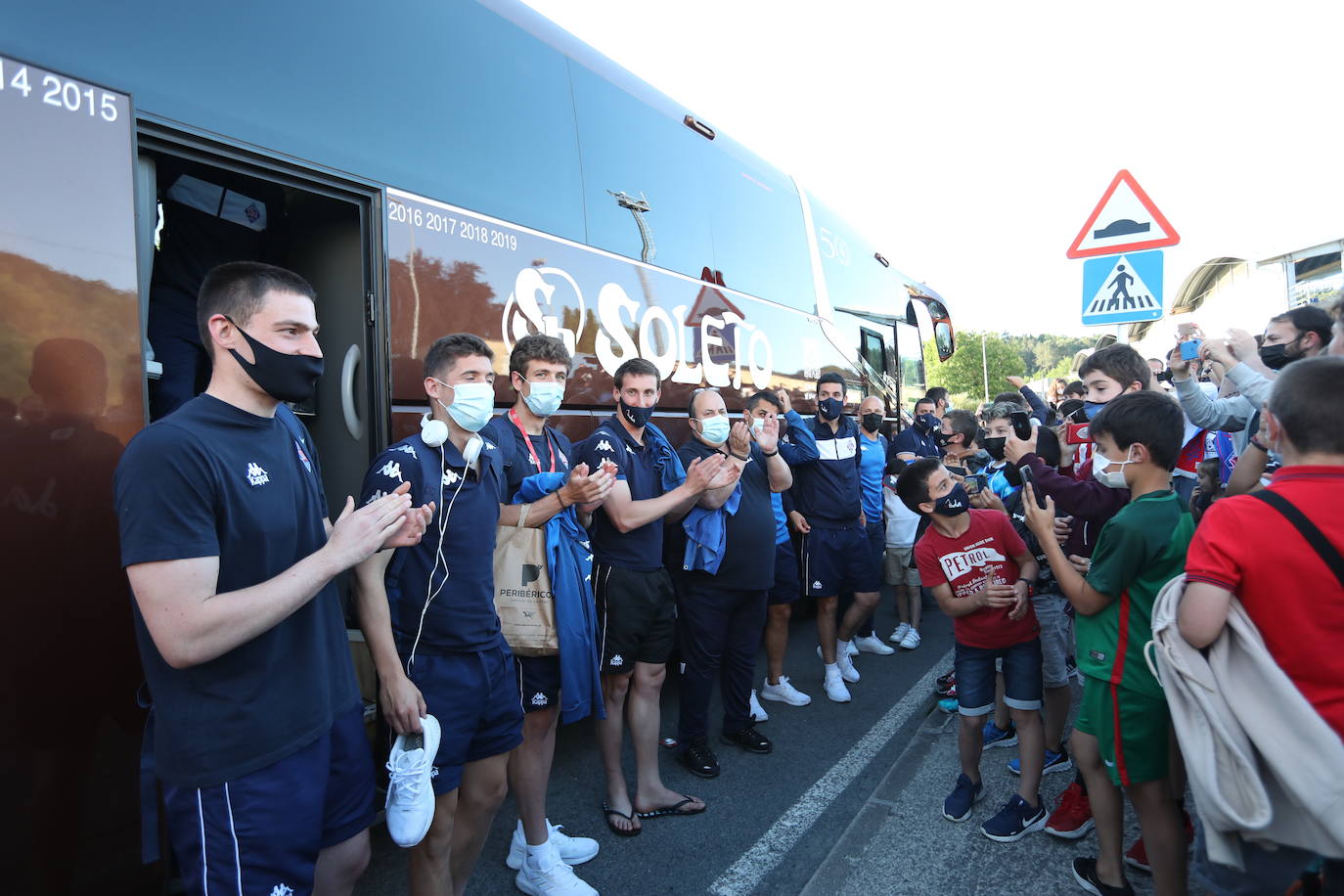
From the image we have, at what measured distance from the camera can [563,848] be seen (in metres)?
3.18

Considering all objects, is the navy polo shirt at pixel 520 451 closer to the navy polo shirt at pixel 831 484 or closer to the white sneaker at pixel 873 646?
the navy polo shirt at pixel 831 484

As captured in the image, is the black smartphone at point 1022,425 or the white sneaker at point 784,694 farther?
the white sneaker at point 784,694

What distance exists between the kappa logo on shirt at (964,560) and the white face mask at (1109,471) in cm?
60

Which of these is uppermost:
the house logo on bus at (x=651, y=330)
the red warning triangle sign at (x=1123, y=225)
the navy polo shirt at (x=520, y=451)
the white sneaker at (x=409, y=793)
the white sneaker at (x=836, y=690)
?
the red warning triangle sign at (x=1123, y=225)

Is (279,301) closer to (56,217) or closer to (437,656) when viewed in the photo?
(56,217)

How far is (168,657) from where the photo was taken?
1.67m

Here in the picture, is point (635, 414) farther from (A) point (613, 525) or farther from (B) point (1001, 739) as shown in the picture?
(B) point (1001, 739)

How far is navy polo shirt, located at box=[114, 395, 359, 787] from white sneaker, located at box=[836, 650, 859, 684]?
407 centimetres

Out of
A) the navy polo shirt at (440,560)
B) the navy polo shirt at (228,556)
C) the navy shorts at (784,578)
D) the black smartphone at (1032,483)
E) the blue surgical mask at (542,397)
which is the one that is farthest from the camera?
the navy shorts at (784,578)

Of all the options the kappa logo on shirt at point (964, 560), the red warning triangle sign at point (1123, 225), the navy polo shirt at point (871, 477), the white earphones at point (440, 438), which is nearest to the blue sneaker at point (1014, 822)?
the kappa logo on shirt at point (964, 560)

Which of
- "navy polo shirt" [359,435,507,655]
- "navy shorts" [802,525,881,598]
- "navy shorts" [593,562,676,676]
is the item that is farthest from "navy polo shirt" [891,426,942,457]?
"navy polo shirt" [359,435,507,655]

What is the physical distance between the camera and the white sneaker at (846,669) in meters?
5.37

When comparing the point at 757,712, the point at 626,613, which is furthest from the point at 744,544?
the point at 757,712

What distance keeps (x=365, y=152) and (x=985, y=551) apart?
315 cm
